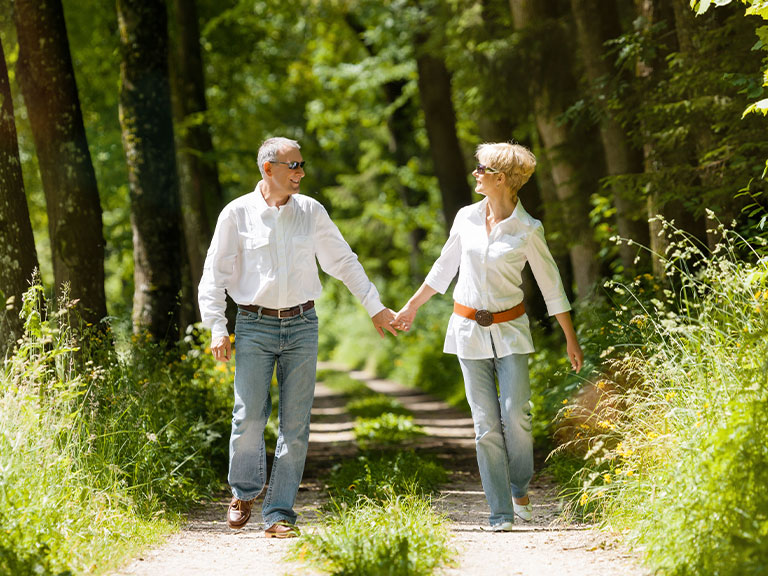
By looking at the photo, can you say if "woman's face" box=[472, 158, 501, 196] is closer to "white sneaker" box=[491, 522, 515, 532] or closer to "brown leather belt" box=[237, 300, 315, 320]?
"brown leather belt" box=[237, 300, 315, 320]

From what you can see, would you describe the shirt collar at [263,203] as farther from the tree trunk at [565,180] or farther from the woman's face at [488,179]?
the tree trunk at [565,180]

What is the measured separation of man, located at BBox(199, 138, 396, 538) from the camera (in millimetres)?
5812

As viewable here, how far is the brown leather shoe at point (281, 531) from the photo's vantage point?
5637 millimetres

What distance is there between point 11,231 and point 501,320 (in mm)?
3691

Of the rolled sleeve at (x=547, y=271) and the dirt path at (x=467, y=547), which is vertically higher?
the rolled sleeve at (x=547, y=271)

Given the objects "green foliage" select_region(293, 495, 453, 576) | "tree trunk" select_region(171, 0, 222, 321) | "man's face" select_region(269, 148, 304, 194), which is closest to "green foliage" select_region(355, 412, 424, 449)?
"tree trunk" select_region(171, 0, 222, 321)

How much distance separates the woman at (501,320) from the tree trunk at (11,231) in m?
3.31

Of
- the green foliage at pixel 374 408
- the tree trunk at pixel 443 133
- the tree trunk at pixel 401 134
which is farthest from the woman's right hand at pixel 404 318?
the tree trunk at pixel 401 134

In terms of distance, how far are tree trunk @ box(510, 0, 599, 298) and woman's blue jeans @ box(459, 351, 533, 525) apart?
7.12 m

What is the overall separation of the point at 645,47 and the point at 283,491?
564cm

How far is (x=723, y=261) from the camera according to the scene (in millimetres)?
5137

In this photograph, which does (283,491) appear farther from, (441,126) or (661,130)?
(441,126)

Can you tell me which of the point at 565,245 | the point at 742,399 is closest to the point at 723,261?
the point at 742,399

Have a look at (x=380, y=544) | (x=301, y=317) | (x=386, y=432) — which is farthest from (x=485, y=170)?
(x=386, y=432)
